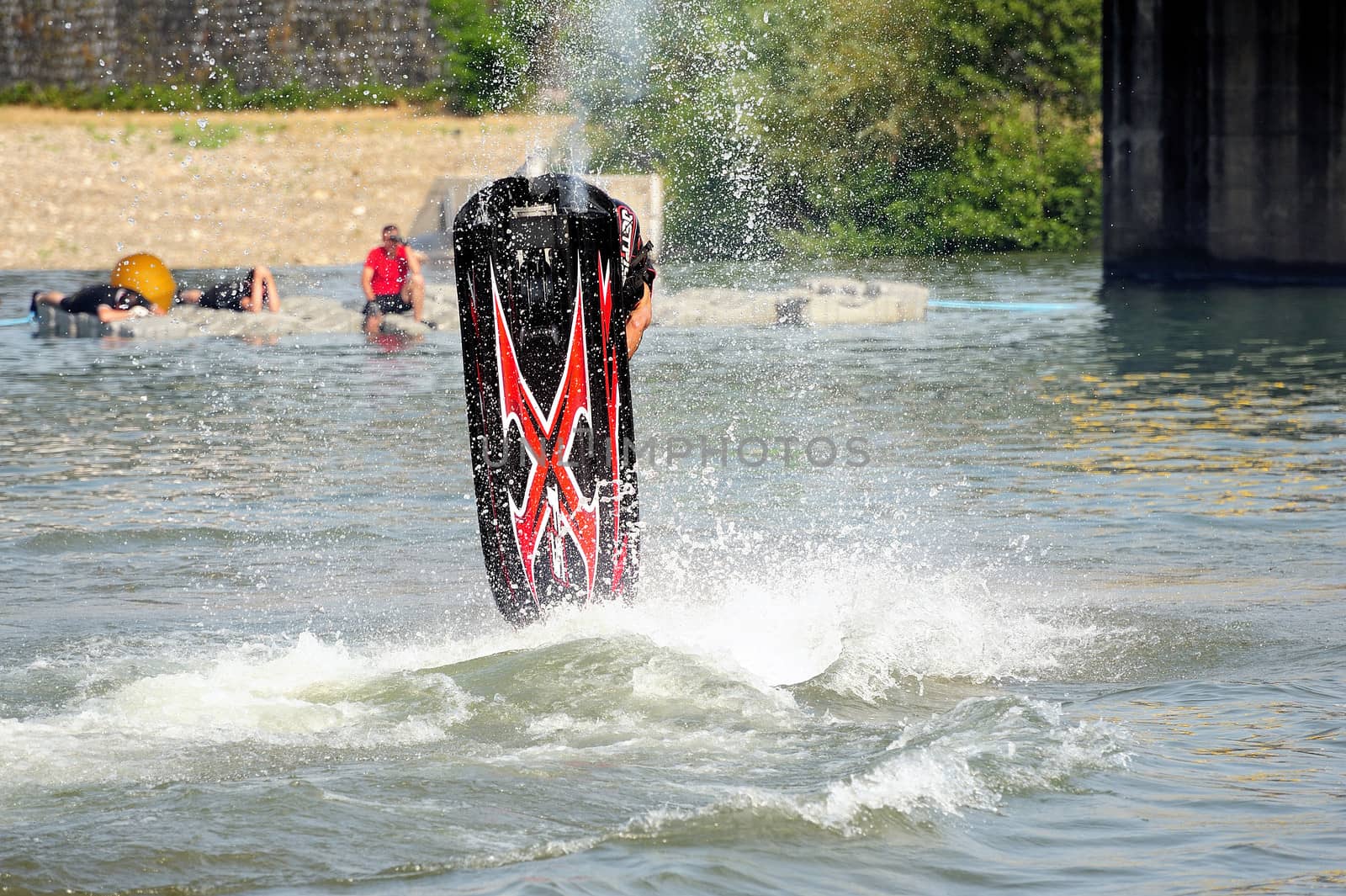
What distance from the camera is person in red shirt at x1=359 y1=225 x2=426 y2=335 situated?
19.6 m

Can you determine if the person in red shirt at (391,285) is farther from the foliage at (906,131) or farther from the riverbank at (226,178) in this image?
the riverbank at (226,178)

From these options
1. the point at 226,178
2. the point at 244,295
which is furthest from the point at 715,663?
the point at 226,178

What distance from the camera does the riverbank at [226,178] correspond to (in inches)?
→ 1517

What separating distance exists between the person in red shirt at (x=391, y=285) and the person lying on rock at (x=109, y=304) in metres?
2.65

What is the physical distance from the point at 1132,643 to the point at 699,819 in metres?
2.52

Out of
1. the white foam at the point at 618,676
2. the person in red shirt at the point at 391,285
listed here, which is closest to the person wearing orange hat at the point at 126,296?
the person in red shirt at the point at 391,285

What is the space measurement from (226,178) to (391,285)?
24989 millimetres

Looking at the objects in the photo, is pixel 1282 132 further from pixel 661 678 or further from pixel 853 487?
pixel 661 678

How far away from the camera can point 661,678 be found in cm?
570

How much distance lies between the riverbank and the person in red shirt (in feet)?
56.0

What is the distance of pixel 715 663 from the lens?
5.85 meters

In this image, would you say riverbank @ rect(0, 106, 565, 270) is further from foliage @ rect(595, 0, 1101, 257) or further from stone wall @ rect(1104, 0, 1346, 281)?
stone wall @ rect(1104, 0, 1346, 281)

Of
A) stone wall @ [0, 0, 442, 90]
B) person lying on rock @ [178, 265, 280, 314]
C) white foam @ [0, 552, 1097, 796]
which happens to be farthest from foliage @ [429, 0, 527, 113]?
white foam @ [0, 552, 1097, 796]

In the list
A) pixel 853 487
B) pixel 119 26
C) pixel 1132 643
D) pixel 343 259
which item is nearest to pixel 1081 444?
pixel 853 487
